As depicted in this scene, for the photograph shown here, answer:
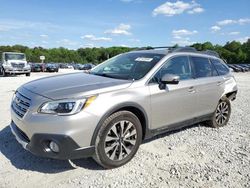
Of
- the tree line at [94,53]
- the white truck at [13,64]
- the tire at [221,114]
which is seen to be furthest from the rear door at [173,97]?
the tree line at [94,53]

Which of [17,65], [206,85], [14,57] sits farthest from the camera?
[14,57]

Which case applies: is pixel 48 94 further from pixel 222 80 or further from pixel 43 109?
pixel 222 80

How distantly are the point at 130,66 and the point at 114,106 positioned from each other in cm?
123

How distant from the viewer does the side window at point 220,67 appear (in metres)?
6.15

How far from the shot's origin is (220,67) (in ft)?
20.7

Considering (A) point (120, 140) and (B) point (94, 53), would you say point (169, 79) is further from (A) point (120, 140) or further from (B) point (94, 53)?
(B) point (94, 53)

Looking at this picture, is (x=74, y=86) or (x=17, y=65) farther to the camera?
(x=17, y=65)

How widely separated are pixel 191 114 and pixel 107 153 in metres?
2.05

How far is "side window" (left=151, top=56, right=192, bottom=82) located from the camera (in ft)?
15.0

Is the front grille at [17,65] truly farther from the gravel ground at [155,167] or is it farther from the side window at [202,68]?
the side window at [202,68]

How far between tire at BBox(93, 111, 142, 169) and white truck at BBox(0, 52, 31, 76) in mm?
22021

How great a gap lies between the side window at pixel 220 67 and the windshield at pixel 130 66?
1857 mm

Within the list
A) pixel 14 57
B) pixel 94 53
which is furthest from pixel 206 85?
pixel 94 53

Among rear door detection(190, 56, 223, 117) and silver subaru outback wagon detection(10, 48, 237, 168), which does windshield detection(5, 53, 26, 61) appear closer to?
silver subaru outback wagon detection(10, 48, 237, 168)
